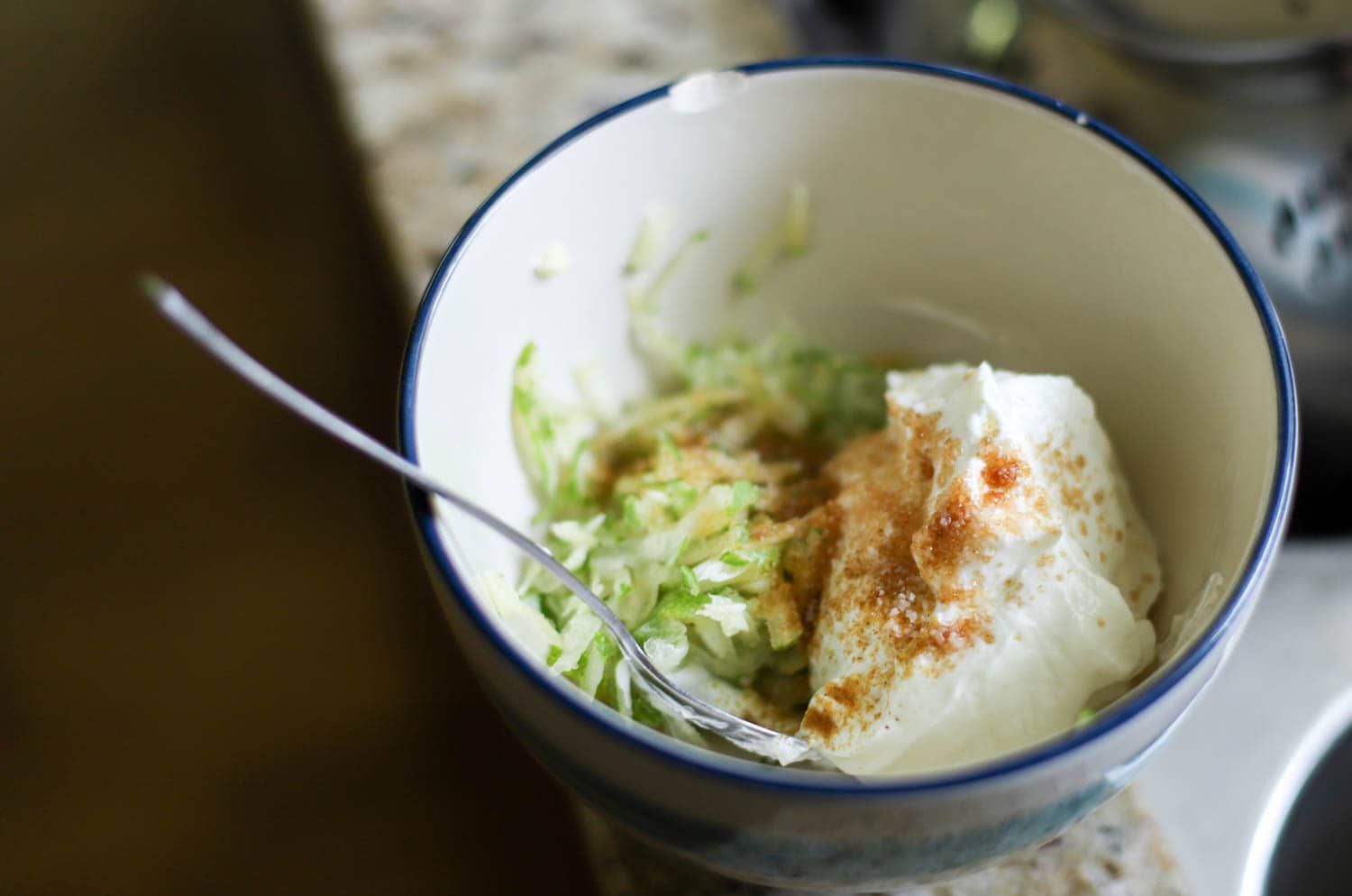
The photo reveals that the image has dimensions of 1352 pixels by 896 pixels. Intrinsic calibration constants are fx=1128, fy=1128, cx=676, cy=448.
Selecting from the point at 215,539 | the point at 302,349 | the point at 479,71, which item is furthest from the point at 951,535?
the point at 302,349

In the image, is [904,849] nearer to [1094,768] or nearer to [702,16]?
[1094,768]

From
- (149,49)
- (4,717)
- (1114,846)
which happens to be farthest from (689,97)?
(149,49)

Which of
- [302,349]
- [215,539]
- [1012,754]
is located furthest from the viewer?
[302,349]

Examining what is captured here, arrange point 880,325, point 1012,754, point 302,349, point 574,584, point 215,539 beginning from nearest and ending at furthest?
point 1012,754
point 574,584
point 880,325
point 215,539
point 302,349

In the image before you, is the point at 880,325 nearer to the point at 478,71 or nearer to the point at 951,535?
the point at 951,535

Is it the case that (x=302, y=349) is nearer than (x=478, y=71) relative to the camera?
No

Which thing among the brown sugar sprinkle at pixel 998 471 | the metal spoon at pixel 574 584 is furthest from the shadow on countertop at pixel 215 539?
the brown sugar sprinkle at pixel 998 471

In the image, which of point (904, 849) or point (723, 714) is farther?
point (723, 714)

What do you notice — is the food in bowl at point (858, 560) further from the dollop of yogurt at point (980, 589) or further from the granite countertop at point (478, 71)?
the granite countertop at point (478, 71)
